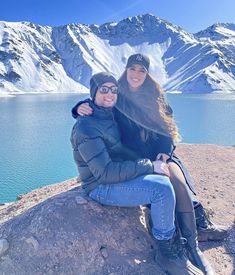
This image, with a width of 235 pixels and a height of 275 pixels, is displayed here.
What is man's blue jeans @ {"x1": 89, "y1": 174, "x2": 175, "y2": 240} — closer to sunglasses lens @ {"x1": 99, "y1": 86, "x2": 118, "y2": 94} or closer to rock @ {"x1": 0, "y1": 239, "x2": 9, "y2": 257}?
sunglasses lens @ {"x1": 99, "y1": 86, "x2": 118, "y2": 94}

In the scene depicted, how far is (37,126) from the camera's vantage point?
50250 millimetres

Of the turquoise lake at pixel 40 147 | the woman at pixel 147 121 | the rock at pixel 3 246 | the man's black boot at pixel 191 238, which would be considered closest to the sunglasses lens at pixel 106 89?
the woman at pixel 147 121

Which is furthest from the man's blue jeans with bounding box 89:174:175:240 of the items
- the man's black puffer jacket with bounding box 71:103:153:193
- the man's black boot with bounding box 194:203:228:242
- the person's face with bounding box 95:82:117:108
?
the person's face with bounding box 95:82:117:108

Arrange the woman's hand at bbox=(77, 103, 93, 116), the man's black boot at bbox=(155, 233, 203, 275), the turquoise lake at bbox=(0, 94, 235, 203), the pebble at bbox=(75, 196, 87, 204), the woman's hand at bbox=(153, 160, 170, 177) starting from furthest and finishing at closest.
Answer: the turquoise lake at bbox=(0, 94, 235, 203) < the pebble at bbox=(75, 196, 87, 204) < the woman's hand at bbox=(77, 103, 93, 116) < the woman's hand at bbox=(153, 160, 170, 177) < the man's black boot at bbox=(155, 233, 203, 275)

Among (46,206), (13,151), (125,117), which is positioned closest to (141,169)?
(125,117)

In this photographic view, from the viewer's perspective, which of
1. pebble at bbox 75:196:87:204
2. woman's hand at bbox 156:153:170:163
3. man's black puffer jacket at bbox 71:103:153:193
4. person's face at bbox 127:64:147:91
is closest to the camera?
man's black puffer jacket at bbox 71:103:153:193

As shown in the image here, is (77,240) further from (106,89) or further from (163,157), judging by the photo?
(106,89)

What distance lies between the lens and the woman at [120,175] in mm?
4641

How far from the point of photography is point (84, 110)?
16.5 ft

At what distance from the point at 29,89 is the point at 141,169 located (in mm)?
192449

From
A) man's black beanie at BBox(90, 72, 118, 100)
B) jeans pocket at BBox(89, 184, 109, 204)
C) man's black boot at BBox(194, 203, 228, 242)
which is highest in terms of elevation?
man's black beanie at BBox(90, 72, 118, 100)

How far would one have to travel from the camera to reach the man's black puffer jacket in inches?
181

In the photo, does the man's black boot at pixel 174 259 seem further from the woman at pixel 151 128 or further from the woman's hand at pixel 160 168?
the woman's hand at pixel 160 168

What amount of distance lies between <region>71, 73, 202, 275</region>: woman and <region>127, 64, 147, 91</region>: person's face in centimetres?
85
